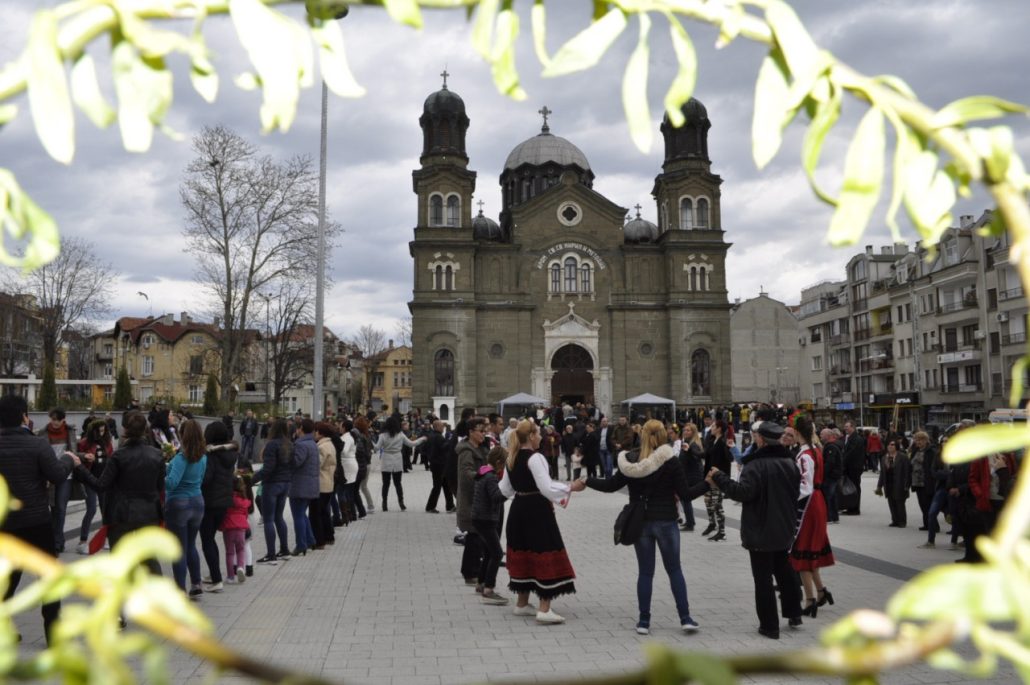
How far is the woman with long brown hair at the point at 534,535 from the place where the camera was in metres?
8.41

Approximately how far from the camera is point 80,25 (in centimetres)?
116

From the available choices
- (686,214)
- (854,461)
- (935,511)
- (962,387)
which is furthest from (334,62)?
(962,387)

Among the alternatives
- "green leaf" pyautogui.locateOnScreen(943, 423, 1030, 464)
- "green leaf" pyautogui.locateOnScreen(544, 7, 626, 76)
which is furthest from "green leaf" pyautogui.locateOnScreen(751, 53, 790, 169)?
"green leaf" pyautogui.locateOnScreen(943, 423, 1030, 464)

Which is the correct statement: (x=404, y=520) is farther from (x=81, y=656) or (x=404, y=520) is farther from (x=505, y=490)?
(x=81, y=656)

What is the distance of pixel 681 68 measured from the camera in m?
1.37

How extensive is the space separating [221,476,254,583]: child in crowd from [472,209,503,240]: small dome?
4544cm

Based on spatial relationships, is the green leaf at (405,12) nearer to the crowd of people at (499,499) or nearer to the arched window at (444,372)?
the crowd of people at (499,499)

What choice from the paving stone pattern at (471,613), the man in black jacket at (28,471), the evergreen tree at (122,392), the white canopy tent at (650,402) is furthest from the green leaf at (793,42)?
the white canopy tent at (650,402)

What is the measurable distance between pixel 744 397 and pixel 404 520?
206 ft

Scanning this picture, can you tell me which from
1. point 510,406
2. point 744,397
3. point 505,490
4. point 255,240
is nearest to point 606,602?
point 505,490

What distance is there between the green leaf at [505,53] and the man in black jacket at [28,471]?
6.87 meters

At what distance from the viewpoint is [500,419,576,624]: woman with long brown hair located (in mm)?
8406

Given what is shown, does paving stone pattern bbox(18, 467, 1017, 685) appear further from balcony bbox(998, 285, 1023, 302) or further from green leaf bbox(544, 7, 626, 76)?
balcony bbox(998, 285, 1023, 302)

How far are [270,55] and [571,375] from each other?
50.0m
